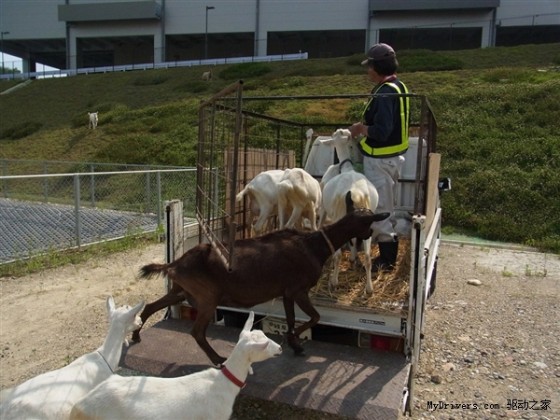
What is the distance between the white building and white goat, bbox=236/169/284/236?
4241 centimetres

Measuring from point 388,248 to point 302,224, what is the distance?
1003 millimetres

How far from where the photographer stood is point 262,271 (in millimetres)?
3691

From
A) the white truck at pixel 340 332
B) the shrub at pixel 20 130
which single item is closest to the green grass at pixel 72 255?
the white truck at pixel 340 332

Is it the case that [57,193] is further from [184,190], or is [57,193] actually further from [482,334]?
[482,334]

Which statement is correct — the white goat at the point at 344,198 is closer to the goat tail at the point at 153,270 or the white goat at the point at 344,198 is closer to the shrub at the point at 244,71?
the goat tail at the point at 153,270

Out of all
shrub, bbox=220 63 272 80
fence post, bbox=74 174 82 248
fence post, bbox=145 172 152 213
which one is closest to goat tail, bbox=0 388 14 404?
fence post, bbox=74 174 82 248

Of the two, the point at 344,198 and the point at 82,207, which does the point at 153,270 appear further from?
the point at 82,207

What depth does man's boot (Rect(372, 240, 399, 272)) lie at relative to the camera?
493cm

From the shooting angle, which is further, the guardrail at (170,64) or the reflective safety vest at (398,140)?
the guardrail at (170,64)

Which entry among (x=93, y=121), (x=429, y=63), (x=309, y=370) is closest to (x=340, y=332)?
(x=309, y=370)

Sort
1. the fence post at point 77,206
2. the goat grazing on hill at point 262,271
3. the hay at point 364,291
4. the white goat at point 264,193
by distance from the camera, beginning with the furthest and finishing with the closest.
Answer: the fence post at point 77,206 → the white goat at point 264,193 → the hay at point 364,291 → the goat grazing on hill at point 262,271

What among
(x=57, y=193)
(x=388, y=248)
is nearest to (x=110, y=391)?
(x=388, y=248)

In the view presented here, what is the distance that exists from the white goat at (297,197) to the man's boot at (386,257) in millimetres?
735

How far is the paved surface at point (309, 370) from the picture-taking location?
308 cm
